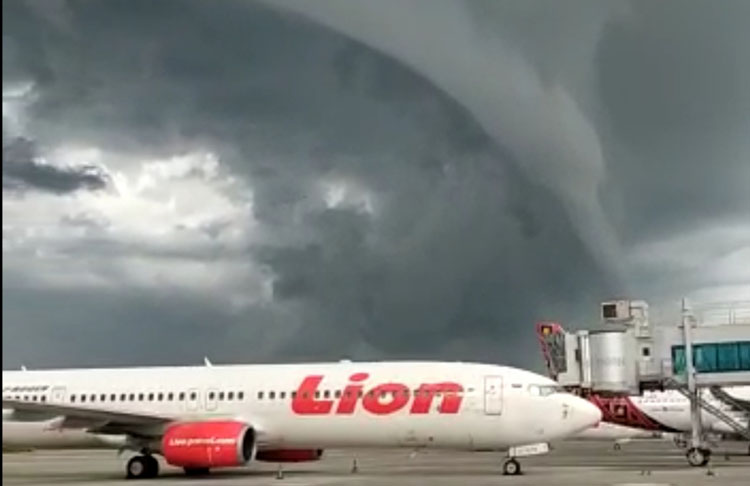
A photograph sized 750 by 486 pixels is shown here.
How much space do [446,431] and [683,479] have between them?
6794 mm

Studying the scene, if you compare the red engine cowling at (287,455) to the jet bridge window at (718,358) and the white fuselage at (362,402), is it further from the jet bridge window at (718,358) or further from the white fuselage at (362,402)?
the jet bridge window at (718,358)

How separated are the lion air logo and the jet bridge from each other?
22.7 feet

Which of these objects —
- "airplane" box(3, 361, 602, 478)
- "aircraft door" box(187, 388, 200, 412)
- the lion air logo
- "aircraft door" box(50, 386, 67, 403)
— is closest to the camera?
"airplane" box(3, 361, 602, 478)

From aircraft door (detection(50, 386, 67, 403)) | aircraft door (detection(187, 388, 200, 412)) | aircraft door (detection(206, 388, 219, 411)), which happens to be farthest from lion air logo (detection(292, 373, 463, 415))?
aircraft door (detection(50, 386, 67, 403))

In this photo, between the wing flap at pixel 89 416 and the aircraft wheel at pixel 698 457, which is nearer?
the wing flap at pixel 89 416

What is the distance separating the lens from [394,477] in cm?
2602

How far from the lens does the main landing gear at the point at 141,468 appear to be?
28.6 m


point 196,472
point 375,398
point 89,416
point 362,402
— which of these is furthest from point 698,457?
point 89,416

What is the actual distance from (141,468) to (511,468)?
35.6 feet

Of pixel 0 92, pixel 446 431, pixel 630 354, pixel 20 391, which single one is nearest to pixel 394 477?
pixel 446 431

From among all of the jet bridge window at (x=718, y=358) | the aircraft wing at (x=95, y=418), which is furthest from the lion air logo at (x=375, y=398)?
the jet bridge window at (x=718, y=358)

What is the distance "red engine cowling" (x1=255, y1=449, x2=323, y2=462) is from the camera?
30.1 metres

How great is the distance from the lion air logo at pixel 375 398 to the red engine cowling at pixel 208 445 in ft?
6.71

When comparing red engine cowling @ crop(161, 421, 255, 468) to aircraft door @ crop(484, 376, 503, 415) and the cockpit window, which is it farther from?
the cockpit window
